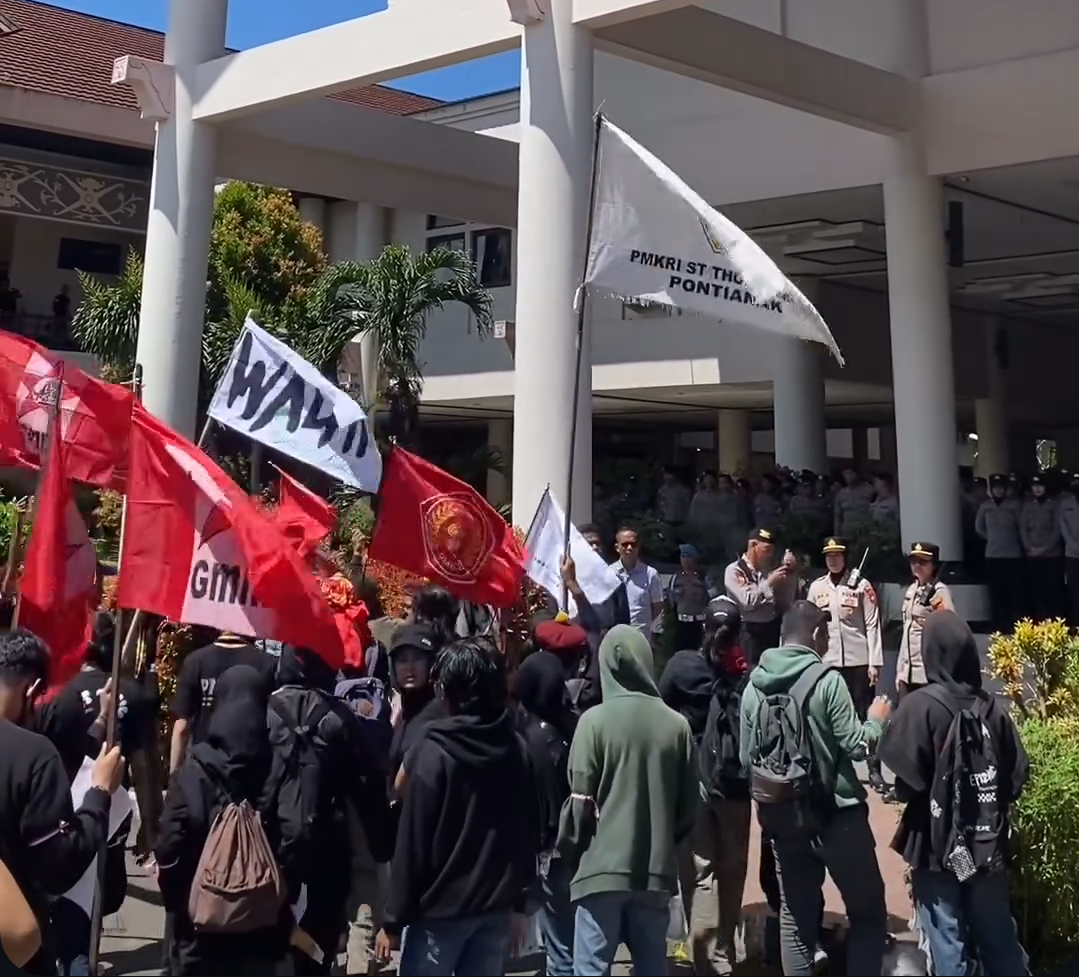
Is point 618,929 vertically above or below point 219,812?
below

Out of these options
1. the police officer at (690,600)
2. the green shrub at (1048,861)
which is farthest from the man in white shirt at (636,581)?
the green shrub at (1048,861)

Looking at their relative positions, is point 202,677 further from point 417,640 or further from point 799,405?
point 799,405

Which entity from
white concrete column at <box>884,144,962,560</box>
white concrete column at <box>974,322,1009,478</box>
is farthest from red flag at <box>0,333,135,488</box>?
white concrete column at <box>974,322,1009,478</box>

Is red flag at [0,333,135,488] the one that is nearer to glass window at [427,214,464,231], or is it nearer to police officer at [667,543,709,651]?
police officer at [667,543,709,651]

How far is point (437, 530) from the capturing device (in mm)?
5715

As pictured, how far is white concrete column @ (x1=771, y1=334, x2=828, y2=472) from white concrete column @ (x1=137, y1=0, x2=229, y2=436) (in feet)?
27.4

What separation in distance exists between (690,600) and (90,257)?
16.4 m

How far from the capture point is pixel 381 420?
14367 millimetres

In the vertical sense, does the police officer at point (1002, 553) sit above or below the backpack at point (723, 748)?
above

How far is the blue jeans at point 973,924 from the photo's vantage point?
14.1 feet

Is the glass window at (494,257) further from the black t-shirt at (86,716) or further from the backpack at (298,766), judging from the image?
the backpack at (298,766)

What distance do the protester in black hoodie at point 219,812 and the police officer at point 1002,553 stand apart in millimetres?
10573

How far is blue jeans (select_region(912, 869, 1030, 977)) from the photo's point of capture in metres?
4.31

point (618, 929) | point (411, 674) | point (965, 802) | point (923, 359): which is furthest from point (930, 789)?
point (923, 359)
